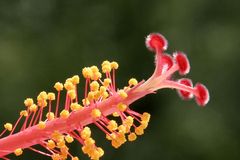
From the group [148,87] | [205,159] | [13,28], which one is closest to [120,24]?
[13,28]

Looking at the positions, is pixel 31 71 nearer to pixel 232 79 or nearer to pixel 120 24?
pixel 120 24

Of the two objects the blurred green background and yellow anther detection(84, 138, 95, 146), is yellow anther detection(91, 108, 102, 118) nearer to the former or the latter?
yellow anther detection(84, 138, 95, 146)

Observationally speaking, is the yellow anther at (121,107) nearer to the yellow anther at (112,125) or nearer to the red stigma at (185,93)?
the yellow anther at (112,125)

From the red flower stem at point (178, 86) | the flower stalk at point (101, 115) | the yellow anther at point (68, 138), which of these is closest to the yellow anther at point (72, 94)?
the flower stalk at point (101, 115)

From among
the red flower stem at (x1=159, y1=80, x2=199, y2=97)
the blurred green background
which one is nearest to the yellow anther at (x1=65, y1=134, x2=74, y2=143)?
the red flower stem at (x1=159, y1=80, x2=199, y2=97)

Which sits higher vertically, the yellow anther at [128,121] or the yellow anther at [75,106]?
the yellow anther at [75,106]

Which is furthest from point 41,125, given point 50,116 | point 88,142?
point 88,142

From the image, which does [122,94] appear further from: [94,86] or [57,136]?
[57,136]
